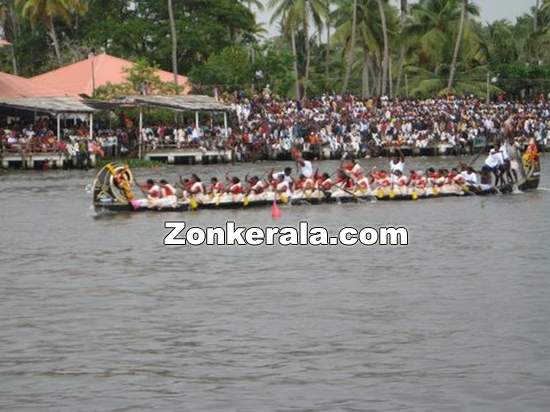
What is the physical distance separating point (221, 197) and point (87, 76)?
1427 inches

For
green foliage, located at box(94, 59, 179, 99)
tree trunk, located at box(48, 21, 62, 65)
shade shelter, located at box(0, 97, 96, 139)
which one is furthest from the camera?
tree trunk, located at box(48, 21, 62, 65)

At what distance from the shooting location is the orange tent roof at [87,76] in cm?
7106

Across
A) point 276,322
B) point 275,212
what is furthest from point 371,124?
point 276,322

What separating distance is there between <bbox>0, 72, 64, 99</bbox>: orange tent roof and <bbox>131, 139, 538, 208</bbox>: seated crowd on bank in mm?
25992

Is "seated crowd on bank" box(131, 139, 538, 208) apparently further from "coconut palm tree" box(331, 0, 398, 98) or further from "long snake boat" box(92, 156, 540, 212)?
"coconut palm tree" box(331, 0, 398, 98)

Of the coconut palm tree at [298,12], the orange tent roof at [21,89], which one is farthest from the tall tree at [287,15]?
the orange tent roof at [21,89]

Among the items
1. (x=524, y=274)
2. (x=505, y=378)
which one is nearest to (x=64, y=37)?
(x=524, y=274)

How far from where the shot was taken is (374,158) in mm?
67812

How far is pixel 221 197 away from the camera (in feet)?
123

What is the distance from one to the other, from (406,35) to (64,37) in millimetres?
22625

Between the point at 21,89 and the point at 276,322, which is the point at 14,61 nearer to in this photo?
the point at 21,89

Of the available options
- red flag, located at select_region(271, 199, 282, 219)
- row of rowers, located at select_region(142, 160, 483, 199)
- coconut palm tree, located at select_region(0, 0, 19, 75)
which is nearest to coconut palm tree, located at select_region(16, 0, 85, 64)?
coconut palm tree, located at select_region(0, 0, 19, 75)

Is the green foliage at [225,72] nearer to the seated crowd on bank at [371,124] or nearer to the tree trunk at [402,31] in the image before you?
the seated crowd on bank at [371,124]

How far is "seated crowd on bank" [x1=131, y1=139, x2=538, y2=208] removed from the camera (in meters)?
37.2
